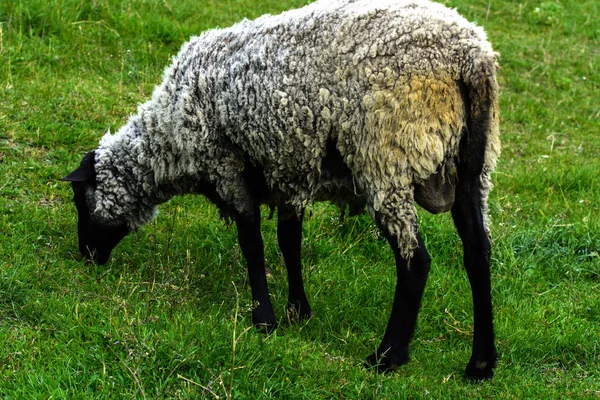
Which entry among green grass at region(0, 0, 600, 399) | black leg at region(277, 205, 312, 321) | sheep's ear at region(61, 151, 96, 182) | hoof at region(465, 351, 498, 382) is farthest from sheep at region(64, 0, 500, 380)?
sheep's ear at region(61, 151, 96, 182)

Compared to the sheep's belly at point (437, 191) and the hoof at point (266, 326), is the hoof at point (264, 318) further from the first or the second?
the sheep's belly at point (437, 191)

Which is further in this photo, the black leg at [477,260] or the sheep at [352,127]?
the black leg at [477,260]

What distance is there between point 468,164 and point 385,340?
1129 mm

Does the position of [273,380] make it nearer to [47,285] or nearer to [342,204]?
[342,204]

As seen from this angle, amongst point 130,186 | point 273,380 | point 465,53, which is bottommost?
point 273,380

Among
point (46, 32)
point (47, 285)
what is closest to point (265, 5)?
point (46, 32)

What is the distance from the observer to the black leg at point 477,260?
174 inches

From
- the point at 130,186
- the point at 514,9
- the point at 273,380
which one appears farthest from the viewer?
the point at 514,9

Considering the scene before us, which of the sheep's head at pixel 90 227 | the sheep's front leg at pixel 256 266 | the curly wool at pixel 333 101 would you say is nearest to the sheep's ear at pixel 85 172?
the sheep's head at pixel 90 227

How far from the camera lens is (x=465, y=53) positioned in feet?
13.7

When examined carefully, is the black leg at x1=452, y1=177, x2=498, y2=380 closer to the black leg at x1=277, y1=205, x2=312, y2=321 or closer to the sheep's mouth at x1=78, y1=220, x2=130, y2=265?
the black leg at x1=277, y1=205, x2=312, y2=321

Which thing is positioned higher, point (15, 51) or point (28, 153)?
point (15, 51)

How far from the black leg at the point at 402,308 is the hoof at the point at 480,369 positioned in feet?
1.23

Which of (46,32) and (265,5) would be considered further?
(265,5)
